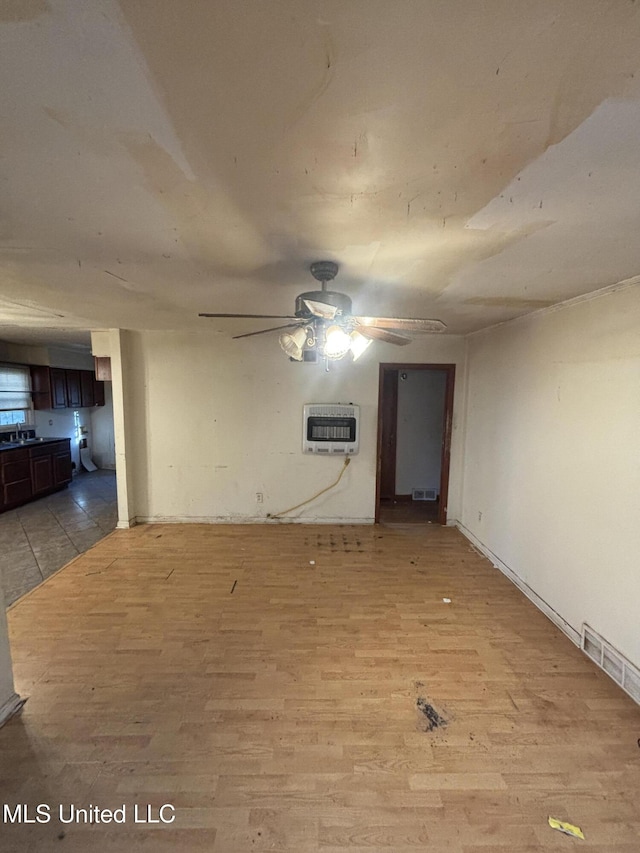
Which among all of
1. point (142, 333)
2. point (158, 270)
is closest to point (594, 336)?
point (158, 270)

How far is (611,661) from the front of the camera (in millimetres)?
2135

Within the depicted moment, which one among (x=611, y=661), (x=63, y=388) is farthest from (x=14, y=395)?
(x=611, y=661)

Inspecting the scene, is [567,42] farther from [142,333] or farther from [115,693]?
[142,333]

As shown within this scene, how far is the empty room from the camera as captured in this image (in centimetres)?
77

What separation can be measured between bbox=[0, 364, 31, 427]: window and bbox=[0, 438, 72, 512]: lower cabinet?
69 centimetres

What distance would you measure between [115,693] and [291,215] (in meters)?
2.53

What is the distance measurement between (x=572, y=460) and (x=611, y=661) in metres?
1.21

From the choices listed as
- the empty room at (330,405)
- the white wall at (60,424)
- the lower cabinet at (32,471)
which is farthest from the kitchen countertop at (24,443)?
the empty room at (330,405)

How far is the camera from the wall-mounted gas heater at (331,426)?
14.2ft

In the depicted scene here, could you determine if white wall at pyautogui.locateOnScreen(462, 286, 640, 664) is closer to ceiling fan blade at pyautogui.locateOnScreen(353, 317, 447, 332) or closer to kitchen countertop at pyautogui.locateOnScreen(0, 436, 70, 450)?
ceiling fan blade at pyautogui.locateOnScreen(353, 317, 447, 332)

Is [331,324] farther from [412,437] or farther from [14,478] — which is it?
[14,478]

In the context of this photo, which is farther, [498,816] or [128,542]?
[128,542]

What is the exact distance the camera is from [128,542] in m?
3.91

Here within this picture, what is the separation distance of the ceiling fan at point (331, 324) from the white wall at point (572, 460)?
1.20 meters
